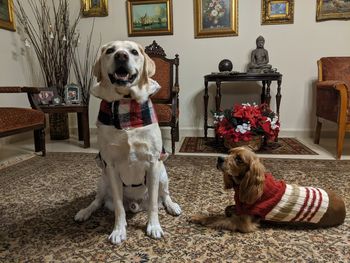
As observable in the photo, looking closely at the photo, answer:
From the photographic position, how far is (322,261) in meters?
1.17

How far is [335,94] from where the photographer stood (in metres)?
2.72

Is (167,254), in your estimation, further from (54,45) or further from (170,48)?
(54,45)

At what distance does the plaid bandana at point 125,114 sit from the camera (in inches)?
49.9

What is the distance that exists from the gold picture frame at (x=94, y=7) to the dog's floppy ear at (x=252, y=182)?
133 inches

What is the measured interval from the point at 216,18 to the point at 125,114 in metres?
2.86

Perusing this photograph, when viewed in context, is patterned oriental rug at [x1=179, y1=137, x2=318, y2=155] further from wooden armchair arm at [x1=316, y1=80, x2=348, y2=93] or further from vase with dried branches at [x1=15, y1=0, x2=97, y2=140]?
vase with dried branches at [x1=15, y1=0, x2=97, y2=140]

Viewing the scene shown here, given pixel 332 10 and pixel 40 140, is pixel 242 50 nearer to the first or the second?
pixel 332 10

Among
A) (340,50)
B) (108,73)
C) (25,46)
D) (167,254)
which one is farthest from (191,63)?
(167,254)

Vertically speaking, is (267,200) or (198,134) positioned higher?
(267,200)

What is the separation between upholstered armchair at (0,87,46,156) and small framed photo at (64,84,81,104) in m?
0.74

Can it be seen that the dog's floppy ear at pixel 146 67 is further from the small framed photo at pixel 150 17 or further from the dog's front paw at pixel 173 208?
the small framed photo at pixel 150 17

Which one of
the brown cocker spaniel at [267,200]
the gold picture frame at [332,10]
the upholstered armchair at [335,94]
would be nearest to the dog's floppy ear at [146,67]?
the brown cocker spaniel at [267,200]

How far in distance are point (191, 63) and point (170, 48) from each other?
350 millimetres

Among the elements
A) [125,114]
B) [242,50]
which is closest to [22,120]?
[125,114]
